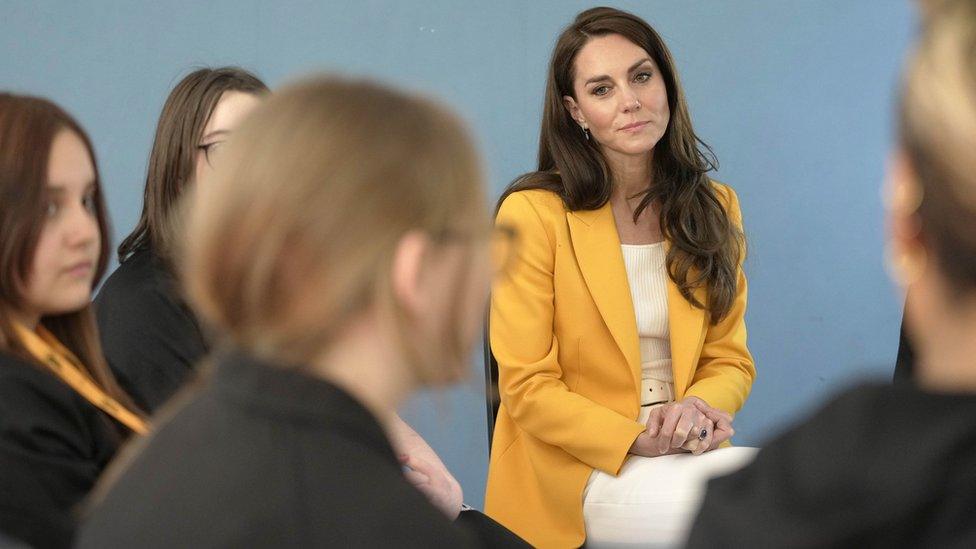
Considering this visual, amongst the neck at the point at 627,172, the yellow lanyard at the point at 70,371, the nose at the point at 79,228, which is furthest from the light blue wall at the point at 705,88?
the nose at the point at 79,228

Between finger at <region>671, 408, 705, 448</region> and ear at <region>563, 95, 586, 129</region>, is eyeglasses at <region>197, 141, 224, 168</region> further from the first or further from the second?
finger at <region>671, 408, 705, 448</region>

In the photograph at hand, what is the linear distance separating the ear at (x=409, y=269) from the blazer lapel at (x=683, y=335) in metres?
1.76

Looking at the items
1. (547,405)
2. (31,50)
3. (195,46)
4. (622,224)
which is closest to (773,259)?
(622,224)

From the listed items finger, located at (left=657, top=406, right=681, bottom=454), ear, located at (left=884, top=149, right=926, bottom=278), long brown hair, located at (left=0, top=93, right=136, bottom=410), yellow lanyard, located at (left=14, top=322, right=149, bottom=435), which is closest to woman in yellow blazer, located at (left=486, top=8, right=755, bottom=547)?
finger, located at (left=657, top=406, right=681, bottom=454)

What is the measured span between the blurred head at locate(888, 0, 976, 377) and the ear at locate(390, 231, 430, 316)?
433mm

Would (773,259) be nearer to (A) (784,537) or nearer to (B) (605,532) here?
(B) (605,532)

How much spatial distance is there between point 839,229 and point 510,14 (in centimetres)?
123

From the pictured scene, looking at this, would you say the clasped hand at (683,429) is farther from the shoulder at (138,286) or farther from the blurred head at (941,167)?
the blurred head at (941,167)

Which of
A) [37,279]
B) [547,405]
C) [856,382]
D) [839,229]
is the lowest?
[547,405]

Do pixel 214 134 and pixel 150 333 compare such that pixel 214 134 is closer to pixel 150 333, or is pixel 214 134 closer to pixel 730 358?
pixel 150 333

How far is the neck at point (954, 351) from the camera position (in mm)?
965

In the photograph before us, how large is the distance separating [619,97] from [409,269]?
1947mm

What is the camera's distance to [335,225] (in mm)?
1134

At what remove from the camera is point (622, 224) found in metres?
3.02
